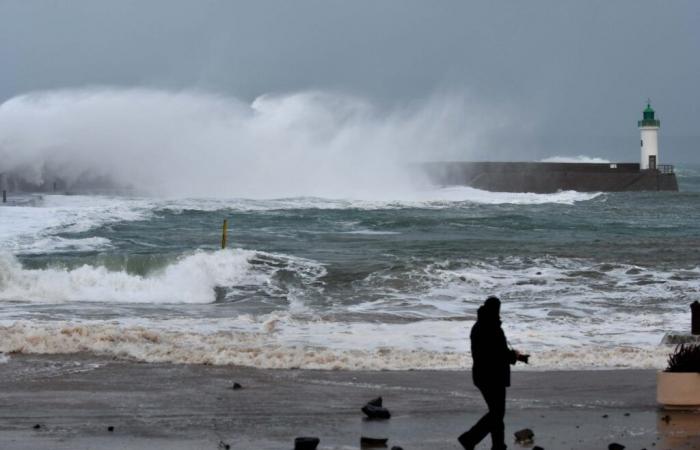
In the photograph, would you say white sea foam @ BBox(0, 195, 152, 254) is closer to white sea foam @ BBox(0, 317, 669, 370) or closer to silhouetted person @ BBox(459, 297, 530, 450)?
white sea foam @ BBox(0, 317, 669, 370)

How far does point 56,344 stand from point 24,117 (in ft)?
113

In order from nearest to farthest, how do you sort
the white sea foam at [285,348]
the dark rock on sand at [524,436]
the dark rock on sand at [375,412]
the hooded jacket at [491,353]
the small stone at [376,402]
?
the hooded jacket at [491,353]
the dark rock on sand at [524,436]
the dark rock on sand at [375,412]
the small stone at [376,402]
the white sea foam at [285,348]

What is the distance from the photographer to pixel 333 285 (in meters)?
19.2

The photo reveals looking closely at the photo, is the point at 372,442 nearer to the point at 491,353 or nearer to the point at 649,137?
the point at 491,353

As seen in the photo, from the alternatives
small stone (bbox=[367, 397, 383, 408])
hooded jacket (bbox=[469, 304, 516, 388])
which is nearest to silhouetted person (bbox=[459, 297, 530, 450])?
hooded jacket (bbox=[469, 304, 516, 388])

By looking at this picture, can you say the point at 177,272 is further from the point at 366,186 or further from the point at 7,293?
the point at 366,186

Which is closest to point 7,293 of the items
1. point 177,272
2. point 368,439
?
point 177,272

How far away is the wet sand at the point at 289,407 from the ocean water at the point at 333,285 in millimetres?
773

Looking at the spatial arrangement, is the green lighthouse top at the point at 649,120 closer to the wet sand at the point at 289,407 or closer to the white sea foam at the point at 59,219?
the white sea foam at the point at 59,219

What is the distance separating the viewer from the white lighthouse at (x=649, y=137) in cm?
5912

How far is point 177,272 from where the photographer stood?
19.6 meters

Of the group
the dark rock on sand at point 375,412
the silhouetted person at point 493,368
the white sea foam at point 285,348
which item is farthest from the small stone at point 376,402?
the white sea foam at point 285,348

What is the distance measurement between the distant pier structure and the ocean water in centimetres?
2343

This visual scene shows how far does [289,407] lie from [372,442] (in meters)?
1.46
